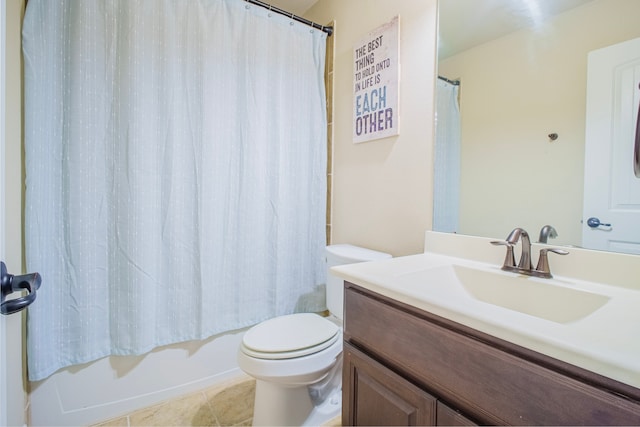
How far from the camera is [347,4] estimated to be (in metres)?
1.67

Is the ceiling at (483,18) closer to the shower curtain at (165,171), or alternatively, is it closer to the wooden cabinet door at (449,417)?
the shower curtain at (165,171)

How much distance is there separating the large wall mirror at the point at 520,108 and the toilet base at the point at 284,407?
0.96 metres

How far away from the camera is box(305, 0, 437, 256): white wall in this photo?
49.7 inches

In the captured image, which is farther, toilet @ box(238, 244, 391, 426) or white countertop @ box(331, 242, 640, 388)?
toilet @ box(238, 244, 391, 426)

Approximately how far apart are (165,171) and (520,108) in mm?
1519

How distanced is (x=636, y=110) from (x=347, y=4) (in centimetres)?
150

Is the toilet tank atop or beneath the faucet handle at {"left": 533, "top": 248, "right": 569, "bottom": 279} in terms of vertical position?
beneath

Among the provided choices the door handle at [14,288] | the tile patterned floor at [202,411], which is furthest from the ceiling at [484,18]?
the tile patterned floor at [202,411]

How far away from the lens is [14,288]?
0.65 metres

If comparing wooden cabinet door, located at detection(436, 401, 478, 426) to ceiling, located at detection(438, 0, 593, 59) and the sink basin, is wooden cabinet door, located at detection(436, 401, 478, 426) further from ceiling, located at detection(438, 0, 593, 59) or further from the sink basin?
ceiling, located at detection(438, 0, 593, 59)

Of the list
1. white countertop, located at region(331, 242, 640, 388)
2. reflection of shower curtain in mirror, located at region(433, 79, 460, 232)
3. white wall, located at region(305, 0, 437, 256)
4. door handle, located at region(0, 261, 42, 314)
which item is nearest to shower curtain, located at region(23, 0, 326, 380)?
white wall, located at region(305, 0, 437, 256)

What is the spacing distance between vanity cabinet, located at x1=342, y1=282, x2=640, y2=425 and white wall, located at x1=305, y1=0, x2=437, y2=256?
2.01 ft

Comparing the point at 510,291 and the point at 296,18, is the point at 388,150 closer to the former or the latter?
the point at 510,291

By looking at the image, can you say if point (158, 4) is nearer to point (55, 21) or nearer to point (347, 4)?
point (55, 21)
